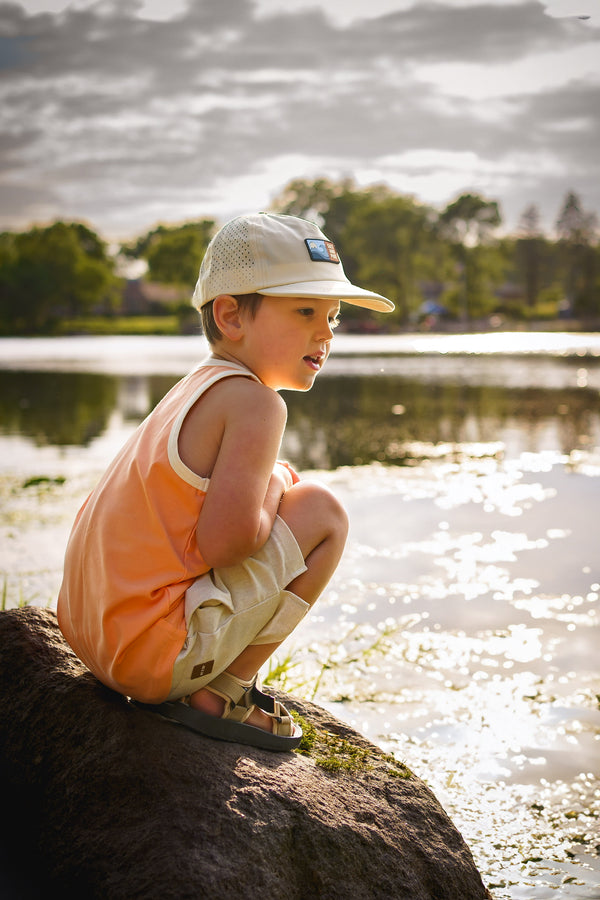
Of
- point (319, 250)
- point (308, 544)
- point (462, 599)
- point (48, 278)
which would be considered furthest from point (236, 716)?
point (48, 278)

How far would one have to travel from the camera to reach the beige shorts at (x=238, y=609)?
2145 millimetres

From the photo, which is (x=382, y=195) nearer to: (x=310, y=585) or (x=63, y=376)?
(x=63, y=376)

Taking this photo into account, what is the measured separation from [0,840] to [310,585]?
0.97 metres

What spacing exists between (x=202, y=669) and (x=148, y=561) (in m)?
0.29

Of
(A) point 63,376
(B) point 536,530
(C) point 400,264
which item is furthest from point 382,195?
(B) point 536,530

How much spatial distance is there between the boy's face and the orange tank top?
117 millimetres

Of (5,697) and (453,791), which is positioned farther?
(453,791)

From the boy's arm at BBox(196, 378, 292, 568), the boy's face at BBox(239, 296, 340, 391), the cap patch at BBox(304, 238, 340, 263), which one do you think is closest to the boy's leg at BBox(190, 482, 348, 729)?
the boy's arm at BBox(196, 378, 292, 568)

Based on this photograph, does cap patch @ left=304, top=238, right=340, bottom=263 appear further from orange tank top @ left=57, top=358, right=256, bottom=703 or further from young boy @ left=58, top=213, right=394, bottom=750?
orange tank top @ left=57, top=358, right=256, bottom=703

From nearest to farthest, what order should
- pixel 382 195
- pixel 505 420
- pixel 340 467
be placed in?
1. pixel 340 467
2. pixel 505 420
3. pixel 382 195

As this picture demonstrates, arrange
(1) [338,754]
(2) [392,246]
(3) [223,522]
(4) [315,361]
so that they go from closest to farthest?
(3) [223,522]
(4) [315,361]
(1) [338,754]
(2) [392,246]

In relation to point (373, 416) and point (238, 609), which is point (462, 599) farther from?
point (373, 416)

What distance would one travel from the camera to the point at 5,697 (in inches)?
96.4

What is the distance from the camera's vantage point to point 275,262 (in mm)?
2230
